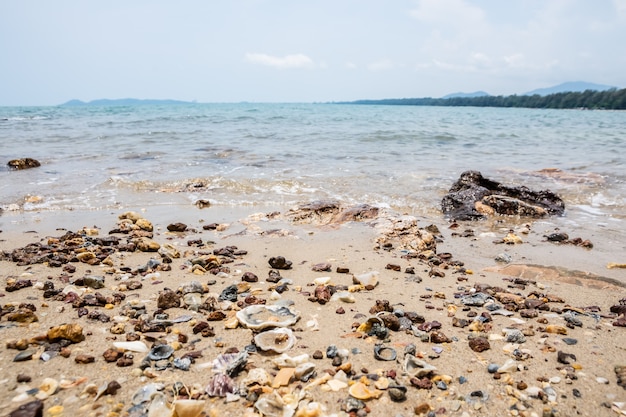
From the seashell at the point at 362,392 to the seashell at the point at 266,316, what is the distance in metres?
0.86

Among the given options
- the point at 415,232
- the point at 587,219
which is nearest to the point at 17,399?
the point at 415,232

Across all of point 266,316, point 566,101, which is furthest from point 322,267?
point 566,101

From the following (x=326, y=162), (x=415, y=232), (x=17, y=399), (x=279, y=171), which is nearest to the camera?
(x=17, y=399)

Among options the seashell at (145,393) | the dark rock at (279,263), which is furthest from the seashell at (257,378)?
the dark rock at (279,263)

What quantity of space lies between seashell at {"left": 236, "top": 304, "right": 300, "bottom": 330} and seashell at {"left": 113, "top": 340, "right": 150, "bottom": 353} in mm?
720

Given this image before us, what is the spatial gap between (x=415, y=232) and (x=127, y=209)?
17.5 ft

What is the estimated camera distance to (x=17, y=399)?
2.19 metres

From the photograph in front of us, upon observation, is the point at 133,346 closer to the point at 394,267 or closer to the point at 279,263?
the point at 279,263

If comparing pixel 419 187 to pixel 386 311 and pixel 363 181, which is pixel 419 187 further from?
pixel 386 311

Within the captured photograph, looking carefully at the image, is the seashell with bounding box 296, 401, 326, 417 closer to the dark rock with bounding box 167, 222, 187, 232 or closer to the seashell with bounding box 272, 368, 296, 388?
the seashell with bounding box 272, 368, 296, 388

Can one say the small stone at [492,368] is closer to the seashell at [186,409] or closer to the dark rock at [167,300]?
the seashell at [186,409]

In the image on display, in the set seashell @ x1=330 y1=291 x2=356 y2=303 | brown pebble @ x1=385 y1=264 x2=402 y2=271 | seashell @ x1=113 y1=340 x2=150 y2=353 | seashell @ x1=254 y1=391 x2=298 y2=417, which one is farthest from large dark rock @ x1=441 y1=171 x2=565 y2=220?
seashell @ x1=113 y1=340 x2=150 y2=353

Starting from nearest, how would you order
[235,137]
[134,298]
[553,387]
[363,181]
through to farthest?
[553,387] → [134,298] → [363,181] → [235,137]

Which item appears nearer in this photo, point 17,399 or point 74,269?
point 17,399
